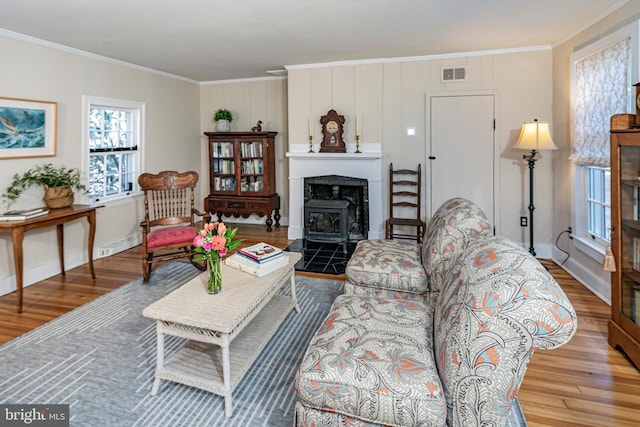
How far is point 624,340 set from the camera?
8.02 feet

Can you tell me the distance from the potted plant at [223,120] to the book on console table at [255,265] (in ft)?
12.6

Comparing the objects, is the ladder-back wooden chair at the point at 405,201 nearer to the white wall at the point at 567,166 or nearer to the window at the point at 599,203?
Answer: the white wall at the point at 567,166

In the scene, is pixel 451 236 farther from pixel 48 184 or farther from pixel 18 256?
pixel 48 184

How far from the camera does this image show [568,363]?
2420mm

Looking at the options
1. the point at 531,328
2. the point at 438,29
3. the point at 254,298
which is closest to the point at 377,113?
the point at 438,29

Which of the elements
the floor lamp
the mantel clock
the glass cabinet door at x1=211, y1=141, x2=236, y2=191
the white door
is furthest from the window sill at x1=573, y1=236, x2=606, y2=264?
the glass cabinet door at x1=211, y1=141, x2=236, y2=191

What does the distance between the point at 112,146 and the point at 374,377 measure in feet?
15.7

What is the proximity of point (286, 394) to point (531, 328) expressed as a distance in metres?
1.34

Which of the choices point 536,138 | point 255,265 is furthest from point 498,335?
point 536,138

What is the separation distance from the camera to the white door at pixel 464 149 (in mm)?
4809

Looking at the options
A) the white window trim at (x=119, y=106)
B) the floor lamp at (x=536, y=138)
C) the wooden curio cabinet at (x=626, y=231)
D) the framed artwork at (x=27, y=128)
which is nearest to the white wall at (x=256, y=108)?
the white window trim at (x=119, y=106)

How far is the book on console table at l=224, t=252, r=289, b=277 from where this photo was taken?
2.62m

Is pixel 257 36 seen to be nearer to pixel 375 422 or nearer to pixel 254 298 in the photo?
pixel 254 298

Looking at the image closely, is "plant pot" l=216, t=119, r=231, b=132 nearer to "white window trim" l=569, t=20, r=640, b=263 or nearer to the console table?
the console table
